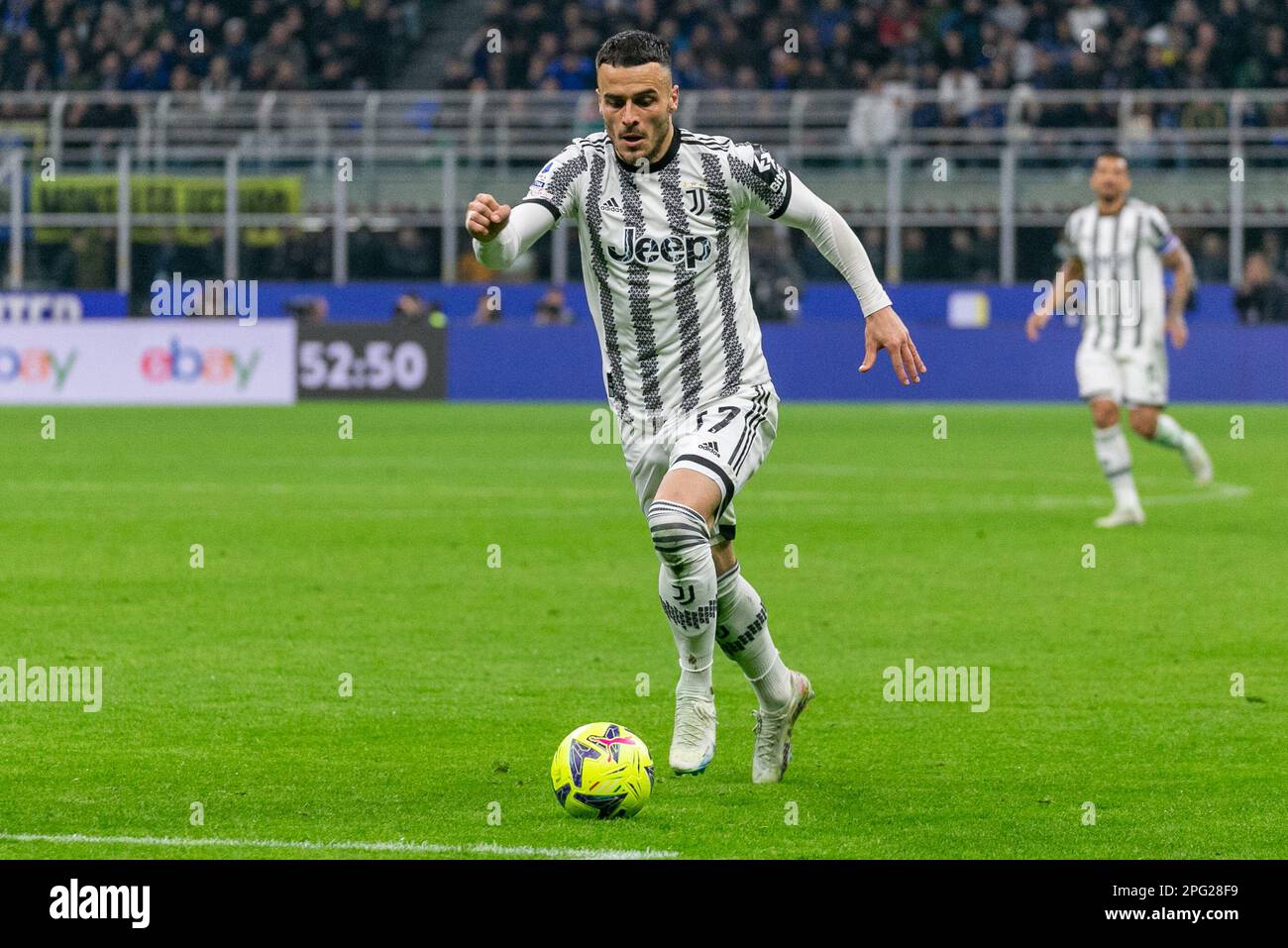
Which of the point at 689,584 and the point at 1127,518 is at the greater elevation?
the point at 689,584

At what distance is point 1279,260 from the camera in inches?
1201

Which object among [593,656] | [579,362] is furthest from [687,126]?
[593,656]

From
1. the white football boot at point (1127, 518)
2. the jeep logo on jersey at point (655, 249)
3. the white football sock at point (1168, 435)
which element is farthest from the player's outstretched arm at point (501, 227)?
the white football sock at point (1168, 435)

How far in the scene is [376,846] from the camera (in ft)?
17.9

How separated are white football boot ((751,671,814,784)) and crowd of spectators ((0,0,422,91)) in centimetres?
2897


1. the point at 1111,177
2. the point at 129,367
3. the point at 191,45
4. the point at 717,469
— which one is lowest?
the point at 717,469

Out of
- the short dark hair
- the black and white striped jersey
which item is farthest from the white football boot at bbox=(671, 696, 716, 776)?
the black and white striped jersey

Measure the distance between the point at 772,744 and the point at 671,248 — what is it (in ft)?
Result: 5.15

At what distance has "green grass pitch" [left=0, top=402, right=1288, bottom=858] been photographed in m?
5.89

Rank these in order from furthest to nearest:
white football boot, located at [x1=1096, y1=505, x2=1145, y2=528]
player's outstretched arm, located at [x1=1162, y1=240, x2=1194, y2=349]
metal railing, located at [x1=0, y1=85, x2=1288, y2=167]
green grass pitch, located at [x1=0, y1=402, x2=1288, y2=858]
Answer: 1. metal railing, located at [x1=0, y1=85, x2=1288, y2=167]
2. player's outstretched arm, located at [x1=1162, y1=240, x2=1194, y2=349]
3. white football boot, located at [x1=1096, y1=505, x2=1145, y2=528]
4. green grass pitch, located at [x1=0, y1=402, x2=1288, y2=858]

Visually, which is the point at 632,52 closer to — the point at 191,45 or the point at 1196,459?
the point at 1196,459

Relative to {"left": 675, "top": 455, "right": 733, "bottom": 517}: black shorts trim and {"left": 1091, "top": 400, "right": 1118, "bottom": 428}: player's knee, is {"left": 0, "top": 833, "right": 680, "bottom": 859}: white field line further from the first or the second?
{"left": 1091, "top": 400, "right": 1118, "bottom": 428}: player's knee
